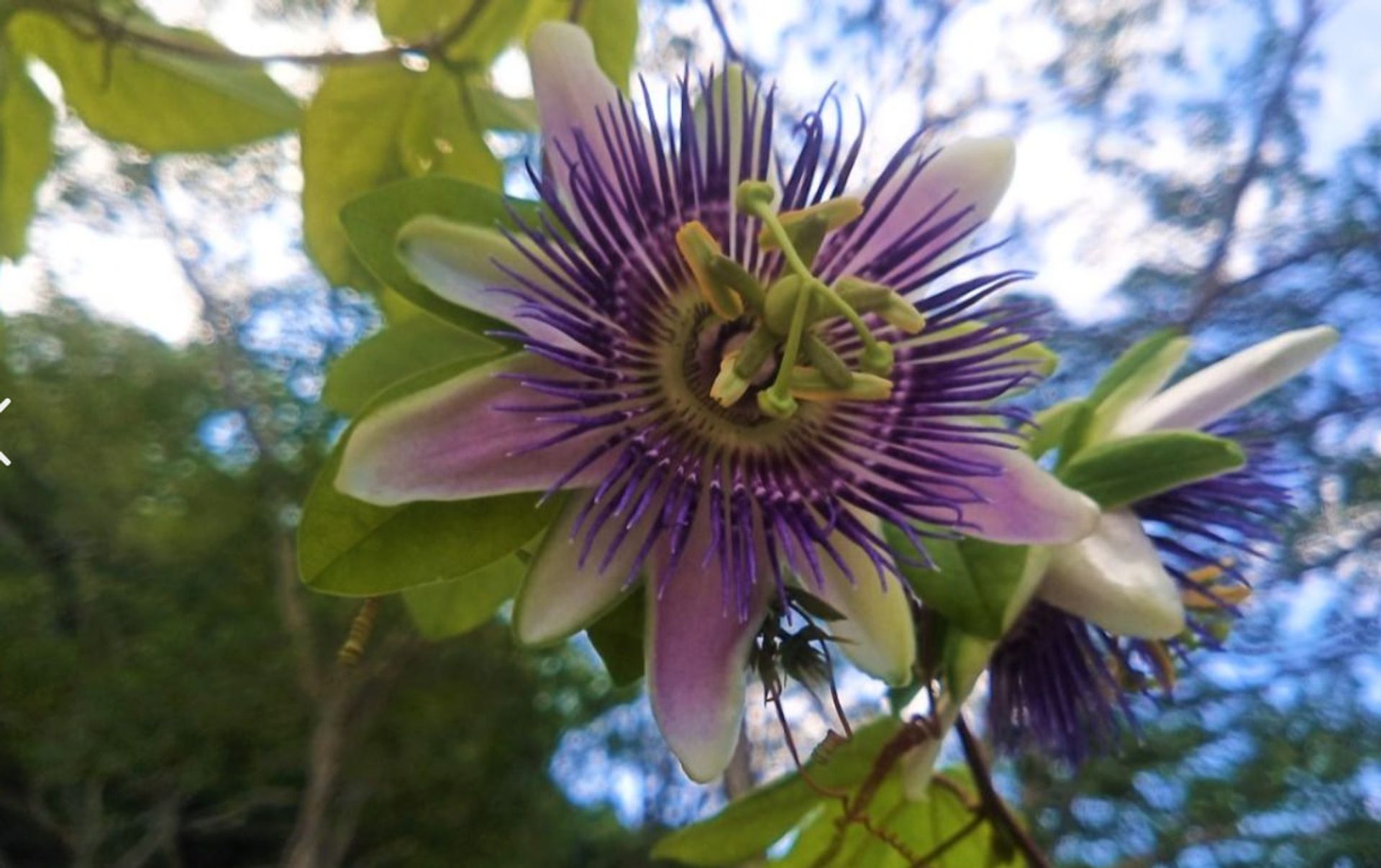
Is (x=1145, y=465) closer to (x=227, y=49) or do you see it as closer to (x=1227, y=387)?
(x=1227, y=387)

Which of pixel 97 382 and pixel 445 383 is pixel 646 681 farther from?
pixel 97 382

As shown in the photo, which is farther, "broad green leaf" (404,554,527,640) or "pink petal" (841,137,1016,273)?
"broad green leaf" (404,554,527,640)

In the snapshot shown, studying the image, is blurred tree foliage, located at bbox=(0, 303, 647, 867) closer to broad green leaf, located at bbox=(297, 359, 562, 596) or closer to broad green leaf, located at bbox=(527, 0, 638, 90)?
broad green leaf, located at bbox=(527, 0, 638, 90)

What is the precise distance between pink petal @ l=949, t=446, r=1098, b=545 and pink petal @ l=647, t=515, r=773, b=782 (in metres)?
0.08

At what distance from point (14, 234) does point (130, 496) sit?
388cm

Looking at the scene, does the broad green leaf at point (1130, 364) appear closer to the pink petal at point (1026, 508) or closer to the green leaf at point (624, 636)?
the pink petal at point (1026, 508)

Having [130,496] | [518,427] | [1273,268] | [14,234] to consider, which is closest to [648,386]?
[518,427]

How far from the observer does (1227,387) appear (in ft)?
1.69

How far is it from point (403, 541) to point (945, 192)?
224 mm

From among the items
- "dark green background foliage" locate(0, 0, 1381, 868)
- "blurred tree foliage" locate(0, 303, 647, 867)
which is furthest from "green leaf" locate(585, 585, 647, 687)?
"blurred tree foliage" locate(0, 303, 647, 867)

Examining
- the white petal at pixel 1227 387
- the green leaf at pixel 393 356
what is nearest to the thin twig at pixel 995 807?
the white petal at pixel 1227 387

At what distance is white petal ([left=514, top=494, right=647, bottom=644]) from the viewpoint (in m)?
0.40

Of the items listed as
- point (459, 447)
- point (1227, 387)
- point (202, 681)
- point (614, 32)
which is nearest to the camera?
point (459, 447)

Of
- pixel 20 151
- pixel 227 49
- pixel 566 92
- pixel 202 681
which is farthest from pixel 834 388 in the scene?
pixel 202 681
